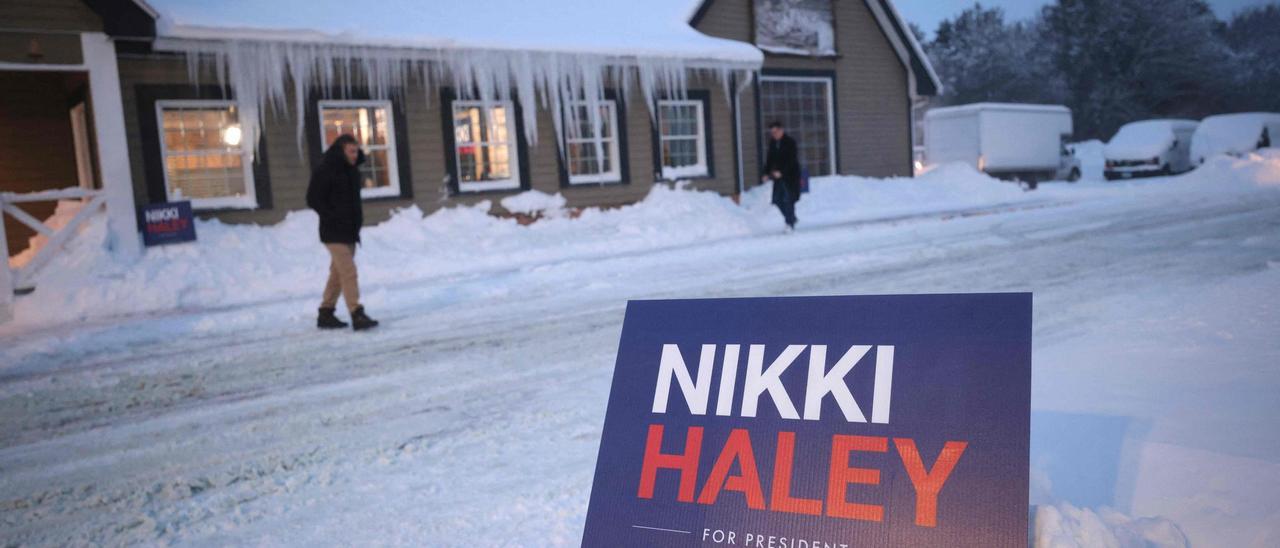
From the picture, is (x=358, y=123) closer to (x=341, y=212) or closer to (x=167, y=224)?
(x=167, y=224)

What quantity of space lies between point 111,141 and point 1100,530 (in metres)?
13.4

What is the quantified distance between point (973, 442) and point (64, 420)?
553 cm

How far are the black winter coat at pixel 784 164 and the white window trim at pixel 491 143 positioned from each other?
15.9ft

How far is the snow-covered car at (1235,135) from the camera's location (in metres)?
30.2

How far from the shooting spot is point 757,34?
66.8 feet

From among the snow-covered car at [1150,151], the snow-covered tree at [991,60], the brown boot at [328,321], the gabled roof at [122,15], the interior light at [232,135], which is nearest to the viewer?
the brown boot at [328,321]

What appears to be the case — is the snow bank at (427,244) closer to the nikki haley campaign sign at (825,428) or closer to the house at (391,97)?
the house at (391,97)

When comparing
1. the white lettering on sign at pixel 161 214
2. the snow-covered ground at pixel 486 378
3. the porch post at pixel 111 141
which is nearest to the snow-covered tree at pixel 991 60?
the snow-covered ground at pixel 486 378

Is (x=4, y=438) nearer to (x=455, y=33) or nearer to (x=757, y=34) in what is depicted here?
(x=455, y=33)

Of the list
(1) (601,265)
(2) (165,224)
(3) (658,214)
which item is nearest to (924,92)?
(3) (658,214)

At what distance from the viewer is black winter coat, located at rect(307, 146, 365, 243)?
8219 mm

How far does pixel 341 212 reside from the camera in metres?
8.28

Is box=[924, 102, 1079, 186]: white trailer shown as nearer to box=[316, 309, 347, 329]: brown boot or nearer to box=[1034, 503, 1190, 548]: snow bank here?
box=[316, 309, 347, 329]: brown boot

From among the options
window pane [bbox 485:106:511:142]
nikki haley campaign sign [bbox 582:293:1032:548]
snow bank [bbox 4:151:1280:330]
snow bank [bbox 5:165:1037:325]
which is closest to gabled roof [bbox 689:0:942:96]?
snow bank [bbox 4:151:1280:330]
